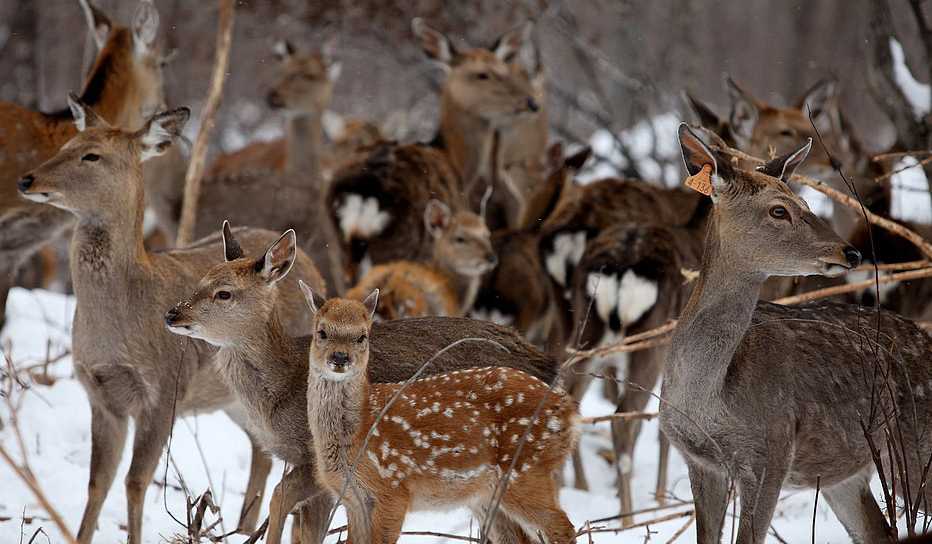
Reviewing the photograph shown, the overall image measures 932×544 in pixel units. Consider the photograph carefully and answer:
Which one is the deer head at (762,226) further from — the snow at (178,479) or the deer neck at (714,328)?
the snow at (178,479)

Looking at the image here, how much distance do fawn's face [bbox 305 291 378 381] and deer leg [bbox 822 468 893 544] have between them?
1.93m

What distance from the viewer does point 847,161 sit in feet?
32.4

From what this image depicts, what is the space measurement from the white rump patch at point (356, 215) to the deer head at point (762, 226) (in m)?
4.35

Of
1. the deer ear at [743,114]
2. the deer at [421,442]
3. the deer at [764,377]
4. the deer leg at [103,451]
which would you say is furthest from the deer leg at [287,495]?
the deer ear at [743,114]

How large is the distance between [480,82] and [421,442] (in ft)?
19.4

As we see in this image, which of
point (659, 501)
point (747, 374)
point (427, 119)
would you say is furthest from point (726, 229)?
point (427, 119)

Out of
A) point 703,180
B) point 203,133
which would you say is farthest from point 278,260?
point 203,133

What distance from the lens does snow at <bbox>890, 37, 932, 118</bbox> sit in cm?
790

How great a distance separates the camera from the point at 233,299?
192 inches

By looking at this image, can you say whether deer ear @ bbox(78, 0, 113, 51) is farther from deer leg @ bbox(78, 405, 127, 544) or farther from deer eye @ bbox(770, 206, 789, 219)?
deer eye @ bbox(770, 206, 789, 219)

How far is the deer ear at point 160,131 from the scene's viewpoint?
5580mm

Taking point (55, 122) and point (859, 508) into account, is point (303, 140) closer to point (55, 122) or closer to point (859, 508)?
point (55, 122)

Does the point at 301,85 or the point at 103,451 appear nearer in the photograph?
the point at 103,451

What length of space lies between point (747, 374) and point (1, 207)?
4443 mm
